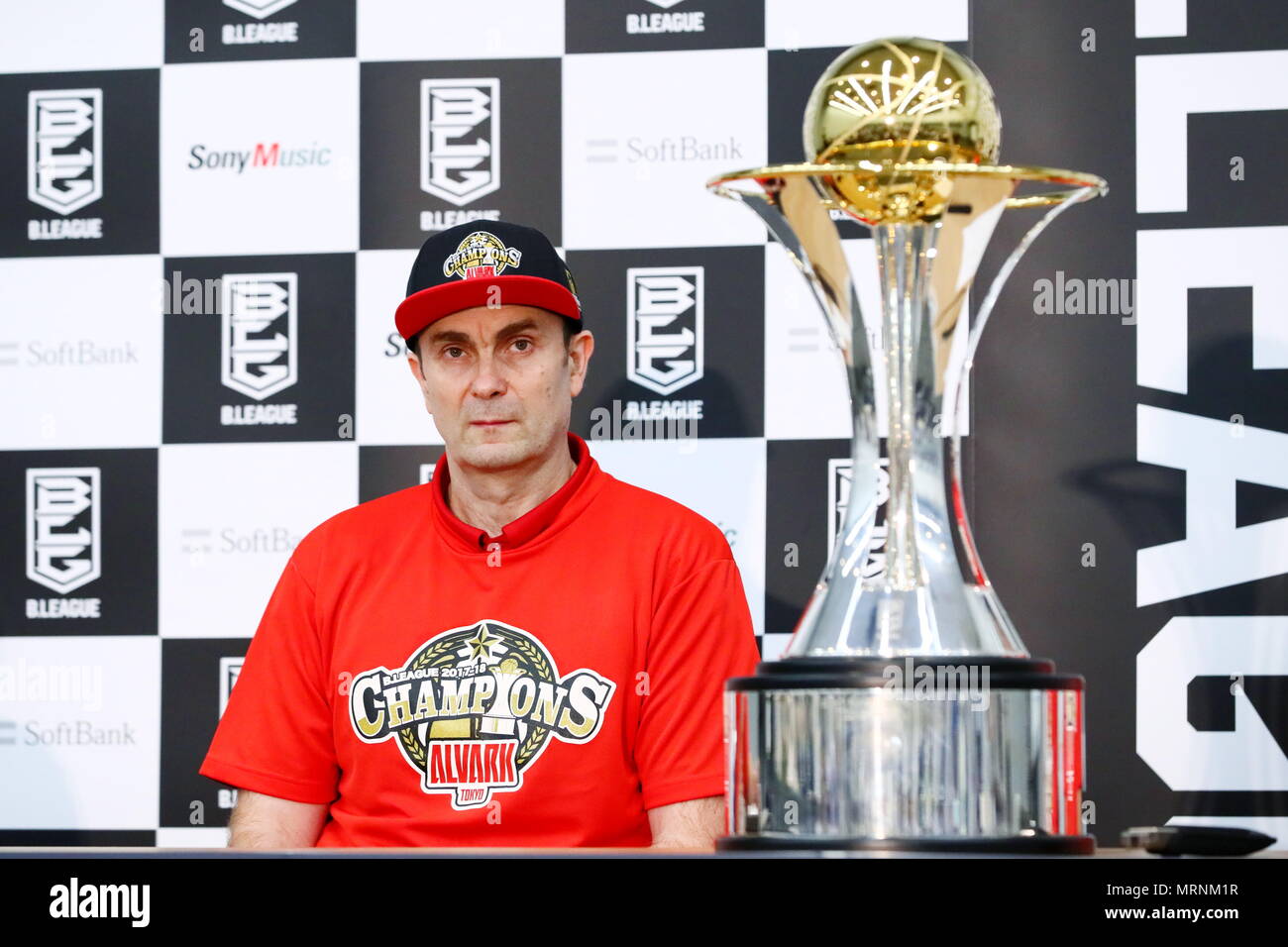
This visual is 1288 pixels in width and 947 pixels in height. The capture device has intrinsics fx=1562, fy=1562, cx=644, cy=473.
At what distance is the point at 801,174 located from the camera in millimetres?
817

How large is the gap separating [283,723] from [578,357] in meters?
0.54

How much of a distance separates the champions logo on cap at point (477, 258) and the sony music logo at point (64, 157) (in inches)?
33.9

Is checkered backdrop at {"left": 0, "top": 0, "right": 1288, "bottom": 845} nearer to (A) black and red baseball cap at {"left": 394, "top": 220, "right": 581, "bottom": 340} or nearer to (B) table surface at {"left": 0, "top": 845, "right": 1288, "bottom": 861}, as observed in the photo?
(A) black and red baseball cap at {"left": 394, "top": 220, "right": 581, "bottom": 340}

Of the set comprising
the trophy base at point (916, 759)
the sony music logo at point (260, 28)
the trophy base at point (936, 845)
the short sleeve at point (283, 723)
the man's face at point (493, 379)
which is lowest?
the short sleeve at point (283, 723)

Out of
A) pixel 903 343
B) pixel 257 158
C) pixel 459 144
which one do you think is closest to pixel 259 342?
pixel 257 158

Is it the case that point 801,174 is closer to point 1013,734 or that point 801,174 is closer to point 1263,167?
point 1013,734

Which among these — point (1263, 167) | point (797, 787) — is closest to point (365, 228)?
point (1263, 167)

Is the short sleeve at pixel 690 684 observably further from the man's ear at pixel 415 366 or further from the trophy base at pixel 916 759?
the trophy base at pixel 916 759

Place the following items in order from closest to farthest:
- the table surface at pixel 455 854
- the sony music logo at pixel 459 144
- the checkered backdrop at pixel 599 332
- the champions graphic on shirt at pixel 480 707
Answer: the table surface at pixel 455 854 → the champions graphic on shirt at pixel 480 707 → the checkered backdrop at pixel 599 332 → the sony music logo at pixel 459 144

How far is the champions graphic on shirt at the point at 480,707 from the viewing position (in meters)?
1.57

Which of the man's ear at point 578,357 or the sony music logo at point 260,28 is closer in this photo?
the man's ear at point 578,357

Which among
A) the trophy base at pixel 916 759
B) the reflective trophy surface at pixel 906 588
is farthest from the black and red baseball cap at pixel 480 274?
the trophy base at pixel 916 759
